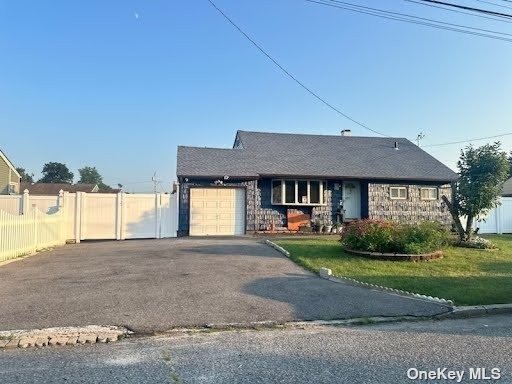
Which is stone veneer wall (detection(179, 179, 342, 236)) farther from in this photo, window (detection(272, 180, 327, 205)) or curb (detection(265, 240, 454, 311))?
curb (detection(265, 240, 454, 311))

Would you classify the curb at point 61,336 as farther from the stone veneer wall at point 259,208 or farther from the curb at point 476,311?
the stone veneer wall at point 259,208

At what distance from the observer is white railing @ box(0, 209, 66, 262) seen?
9.84 meters

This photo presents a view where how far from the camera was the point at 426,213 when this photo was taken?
20672mm

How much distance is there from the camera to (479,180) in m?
13.3

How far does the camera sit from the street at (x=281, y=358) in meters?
3.79

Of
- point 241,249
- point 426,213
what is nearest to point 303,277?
point 241,249

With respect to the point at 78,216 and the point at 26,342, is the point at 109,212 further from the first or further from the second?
the point at 26,342

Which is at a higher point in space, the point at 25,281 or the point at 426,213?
the point at 426,213

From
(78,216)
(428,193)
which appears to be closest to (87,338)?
(78,216)

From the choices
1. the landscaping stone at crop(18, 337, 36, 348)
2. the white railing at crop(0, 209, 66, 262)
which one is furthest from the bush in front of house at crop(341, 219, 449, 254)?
the white railing at crop(0, 209, 66, 262)

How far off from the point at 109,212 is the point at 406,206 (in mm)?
14851

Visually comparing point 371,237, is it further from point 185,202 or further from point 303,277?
point 185,202

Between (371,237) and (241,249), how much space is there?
405 cm

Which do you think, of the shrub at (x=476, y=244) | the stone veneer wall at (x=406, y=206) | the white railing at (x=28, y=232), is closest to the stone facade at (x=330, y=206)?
the stone veneer wall at (x=406, y=206)
